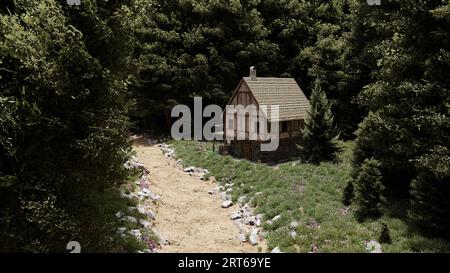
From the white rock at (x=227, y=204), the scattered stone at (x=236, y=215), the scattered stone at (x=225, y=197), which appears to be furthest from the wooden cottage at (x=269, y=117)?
the scattered stone at (x=236, y=215)

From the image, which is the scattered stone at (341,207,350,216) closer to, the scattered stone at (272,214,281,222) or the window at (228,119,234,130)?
the scattered stone at (272,214,281,222)

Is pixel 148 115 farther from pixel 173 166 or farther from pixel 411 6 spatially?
pixel 411 6

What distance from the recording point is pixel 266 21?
42.7 m

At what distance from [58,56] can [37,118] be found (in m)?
2.62

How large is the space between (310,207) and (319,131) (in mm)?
7790

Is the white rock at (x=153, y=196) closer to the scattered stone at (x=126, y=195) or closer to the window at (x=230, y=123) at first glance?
the scattered stone at (x=126, y=195)

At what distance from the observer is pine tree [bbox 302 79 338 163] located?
2523 centimetres

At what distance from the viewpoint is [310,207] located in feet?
63.0

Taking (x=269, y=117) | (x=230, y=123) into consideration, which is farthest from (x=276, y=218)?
(x=230, y=123)

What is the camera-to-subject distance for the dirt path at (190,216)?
17453 millimetres

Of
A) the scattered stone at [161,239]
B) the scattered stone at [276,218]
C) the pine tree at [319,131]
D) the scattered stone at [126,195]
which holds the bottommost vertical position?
the scattered stone at [161,239]

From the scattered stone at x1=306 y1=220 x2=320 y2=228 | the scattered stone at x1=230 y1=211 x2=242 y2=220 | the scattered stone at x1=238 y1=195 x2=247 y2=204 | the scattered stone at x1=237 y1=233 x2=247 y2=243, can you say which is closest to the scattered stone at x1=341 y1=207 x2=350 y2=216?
the scattered stone at x1=306 y1=220 x2=320 y2=228

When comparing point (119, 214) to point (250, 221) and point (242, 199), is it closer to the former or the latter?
point (250, 221)

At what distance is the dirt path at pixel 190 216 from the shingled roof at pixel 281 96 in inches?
301
